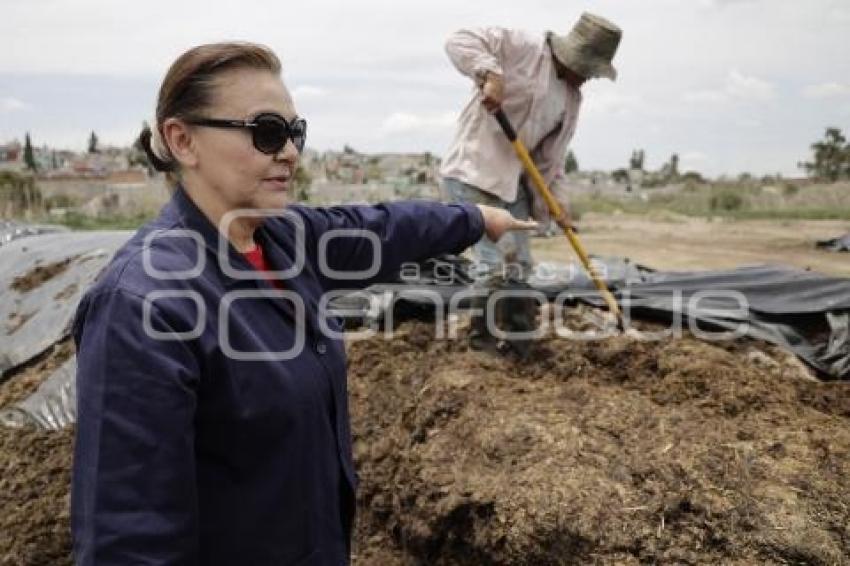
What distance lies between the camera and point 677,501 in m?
1.98

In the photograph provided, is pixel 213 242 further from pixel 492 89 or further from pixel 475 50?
pixel 475 50

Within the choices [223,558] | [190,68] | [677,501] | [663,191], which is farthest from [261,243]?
[663,191]

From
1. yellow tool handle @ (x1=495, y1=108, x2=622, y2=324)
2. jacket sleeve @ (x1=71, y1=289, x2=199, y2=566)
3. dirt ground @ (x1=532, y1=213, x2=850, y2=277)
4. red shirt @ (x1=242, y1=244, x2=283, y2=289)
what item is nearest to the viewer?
jacket sleeve @ (x1=71, y1=289, x2=199, y2=566)

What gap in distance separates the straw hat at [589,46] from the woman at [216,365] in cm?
232

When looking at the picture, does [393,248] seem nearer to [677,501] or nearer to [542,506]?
[542,506]

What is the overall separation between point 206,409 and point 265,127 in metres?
0.47

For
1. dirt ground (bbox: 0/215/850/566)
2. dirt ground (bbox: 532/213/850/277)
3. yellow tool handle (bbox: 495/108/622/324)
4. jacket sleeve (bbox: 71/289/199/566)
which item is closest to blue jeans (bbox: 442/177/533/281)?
yellow tool handle (bbox: 495/108/622/324)

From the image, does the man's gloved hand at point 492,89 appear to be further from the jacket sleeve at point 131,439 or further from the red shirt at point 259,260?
the jacket sleeve at point 131,439

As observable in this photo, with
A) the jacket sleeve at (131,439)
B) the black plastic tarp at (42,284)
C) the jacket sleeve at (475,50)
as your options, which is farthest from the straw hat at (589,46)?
the black plastic tarp at (42,284)

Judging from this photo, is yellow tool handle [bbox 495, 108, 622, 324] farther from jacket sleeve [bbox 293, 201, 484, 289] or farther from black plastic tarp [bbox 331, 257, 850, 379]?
jacket sleeve [bbox 293, 201, 484, 289]

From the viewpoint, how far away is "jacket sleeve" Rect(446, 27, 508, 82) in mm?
3064

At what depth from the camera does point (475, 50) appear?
3125 millimetres

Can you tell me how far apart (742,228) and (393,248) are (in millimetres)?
12909

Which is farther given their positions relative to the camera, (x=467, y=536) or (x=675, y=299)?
(x=675, y=299)
